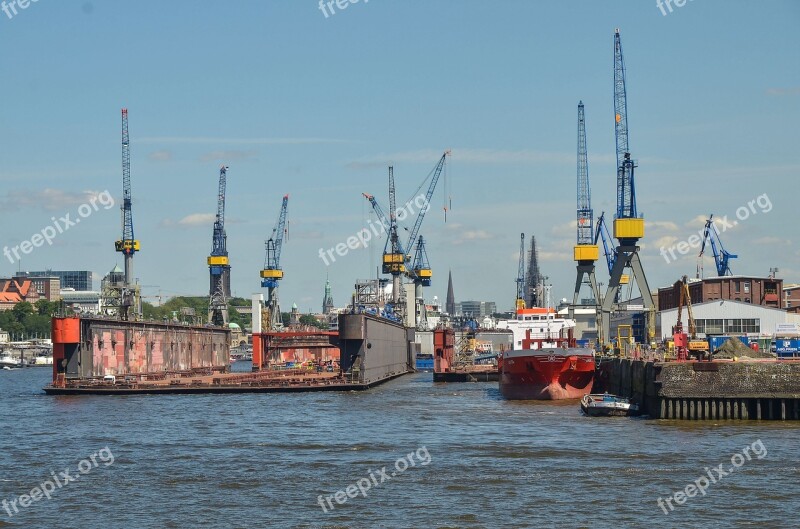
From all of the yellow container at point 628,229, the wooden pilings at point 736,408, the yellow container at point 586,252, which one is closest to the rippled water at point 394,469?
the wooden pilings at point 736,408

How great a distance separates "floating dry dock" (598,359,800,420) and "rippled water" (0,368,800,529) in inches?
81.0

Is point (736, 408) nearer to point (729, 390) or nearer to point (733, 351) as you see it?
point (729, 390)

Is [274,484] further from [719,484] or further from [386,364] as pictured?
[386,364]

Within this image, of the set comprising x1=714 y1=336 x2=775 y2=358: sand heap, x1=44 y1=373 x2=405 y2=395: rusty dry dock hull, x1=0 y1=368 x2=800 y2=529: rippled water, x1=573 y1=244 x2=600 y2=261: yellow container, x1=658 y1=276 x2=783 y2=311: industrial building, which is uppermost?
x1=573 y1=244 x2=600 y2=261: yellow container

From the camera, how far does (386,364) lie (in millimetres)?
146250

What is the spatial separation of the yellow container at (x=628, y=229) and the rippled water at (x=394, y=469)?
52929 mm

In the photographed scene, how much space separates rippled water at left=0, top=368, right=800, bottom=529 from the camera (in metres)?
42.2

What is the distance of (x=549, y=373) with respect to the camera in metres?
96.2

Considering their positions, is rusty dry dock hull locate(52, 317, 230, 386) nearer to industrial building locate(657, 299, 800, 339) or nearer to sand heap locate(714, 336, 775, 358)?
sand heap locate(714, 336, 775, 358)

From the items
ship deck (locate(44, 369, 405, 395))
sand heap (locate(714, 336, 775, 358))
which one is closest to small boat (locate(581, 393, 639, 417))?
sand heap (locate(714, 336, 775, 358))

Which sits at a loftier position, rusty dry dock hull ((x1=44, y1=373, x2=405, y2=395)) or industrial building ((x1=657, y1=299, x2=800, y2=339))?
industrial building ((x1=657, y1=299, x2=800, y2=339))

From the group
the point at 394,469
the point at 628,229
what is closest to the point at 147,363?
the point at 628,229

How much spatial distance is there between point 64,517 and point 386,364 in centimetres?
10392

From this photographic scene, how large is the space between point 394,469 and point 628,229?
287 ft
